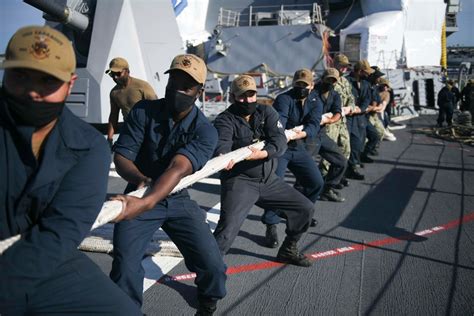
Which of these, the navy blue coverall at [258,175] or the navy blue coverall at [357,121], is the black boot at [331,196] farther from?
the navy blue coverall at [258,175]

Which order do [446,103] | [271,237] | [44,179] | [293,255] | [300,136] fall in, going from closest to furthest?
[44,179]
[293,255]
[271,237]
[300,136]
[446,103]

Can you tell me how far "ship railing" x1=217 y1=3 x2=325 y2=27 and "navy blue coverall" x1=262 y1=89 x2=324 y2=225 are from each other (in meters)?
16.6

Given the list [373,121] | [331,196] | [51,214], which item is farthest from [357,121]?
[51,214]

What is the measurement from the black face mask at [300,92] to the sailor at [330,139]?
0.88 meters

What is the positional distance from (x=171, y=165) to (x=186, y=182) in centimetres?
24

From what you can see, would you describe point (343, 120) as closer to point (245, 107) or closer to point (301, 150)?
point (301, 150)

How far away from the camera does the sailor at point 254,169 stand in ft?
12.0

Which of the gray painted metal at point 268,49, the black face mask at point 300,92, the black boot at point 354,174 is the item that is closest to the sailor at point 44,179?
the black face mask at point 300,92

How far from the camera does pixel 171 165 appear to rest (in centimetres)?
248

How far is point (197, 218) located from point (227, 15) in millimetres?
23888

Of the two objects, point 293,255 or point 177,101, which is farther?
point 293,255

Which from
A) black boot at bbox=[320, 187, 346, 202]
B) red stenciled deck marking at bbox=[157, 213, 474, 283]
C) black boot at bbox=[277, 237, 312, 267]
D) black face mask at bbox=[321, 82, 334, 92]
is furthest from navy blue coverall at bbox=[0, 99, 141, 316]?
black boot at bbox=[320, 187, 346, 202]

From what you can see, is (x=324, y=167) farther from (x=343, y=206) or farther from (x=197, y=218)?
(x=197, y=218)

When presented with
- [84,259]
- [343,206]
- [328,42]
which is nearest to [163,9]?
[343,206]
